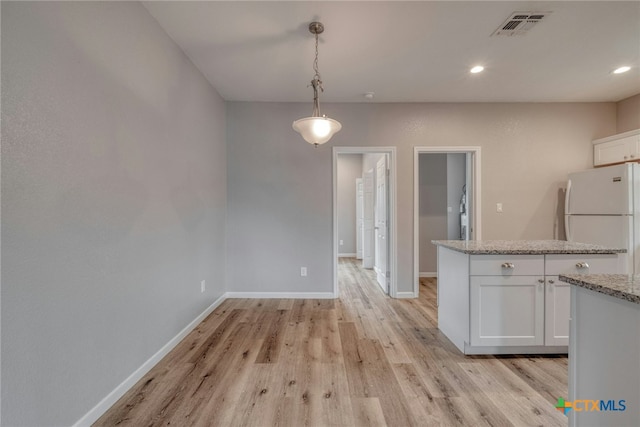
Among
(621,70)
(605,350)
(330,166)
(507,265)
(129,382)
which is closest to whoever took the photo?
(605,350)

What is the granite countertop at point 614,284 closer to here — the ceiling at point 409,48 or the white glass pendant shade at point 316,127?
the white glass pendant shade at point 316,127

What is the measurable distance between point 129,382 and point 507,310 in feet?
9.19

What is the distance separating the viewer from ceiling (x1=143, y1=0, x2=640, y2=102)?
1.98m

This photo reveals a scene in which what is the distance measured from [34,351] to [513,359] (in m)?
3.03

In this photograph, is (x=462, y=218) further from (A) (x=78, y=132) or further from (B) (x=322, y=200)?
(A) (x=78, y=132)

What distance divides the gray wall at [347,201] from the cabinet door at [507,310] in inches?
190

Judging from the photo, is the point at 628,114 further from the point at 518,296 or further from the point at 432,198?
the point at 518,296

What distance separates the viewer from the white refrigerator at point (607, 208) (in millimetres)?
2805

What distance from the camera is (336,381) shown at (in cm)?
186

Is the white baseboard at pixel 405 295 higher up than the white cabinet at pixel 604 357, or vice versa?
the white cabinet at pixel 604 357

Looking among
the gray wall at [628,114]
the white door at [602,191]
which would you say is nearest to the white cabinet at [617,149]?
the gray wall at [628,114]

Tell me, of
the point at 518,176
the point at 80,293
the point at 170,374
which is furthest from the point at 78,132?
the point at 518,176

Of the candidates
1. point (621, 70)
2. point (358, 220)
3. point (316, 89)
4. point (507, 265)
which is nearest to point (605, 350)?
point (507, 265)

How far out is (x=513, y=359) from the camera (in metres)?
2.15
